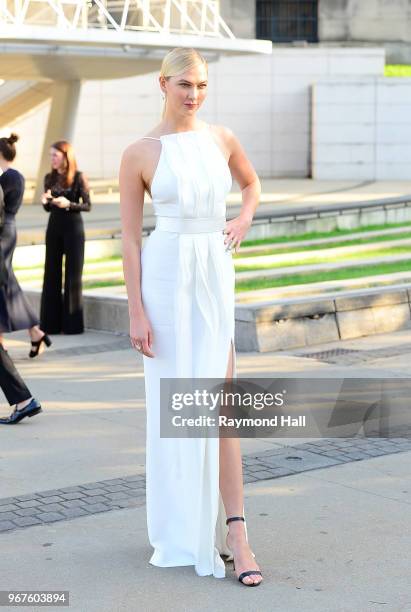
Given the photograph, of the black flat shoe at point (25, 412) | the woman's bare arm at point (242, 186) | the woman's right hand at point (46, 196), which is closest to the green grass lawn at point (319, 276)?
the woman's right hand at point (46, 196)

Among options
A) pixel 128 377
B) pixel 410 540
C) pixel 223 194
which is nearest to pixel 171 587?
pixel 410 540

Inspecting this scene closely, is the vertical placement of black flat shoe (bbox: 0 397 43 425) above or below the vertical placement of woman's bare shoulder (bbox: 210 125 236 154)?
below

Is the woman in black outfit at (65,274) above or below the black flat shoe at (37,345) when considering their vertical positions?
above

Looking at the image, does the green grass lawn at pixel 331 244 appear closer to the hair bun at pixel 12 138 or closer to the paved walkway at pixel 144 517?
the hair bun at pixel 12 138

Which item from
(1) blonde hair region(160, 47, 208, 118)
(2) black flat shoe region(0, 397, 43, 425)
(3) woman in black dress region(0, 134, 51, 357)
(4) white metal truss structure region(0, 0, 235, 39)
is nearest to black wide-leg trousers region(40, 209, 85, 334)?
(3) woman in black dress region(0, 134, 51, 357)

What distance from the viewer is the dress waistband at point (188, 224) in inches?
192

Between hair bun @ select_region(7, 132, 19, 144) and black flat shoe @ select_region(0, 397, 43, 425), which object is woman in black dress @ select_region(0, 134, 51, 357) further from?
black flat shoe @ select_region(0, 397, 43, 425)

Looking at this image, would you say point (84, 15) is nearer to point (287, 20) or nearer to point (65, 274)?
point (65, 274)

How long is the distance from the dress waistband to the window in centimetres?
3483

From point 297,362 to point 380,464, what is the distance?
3081 millimetres

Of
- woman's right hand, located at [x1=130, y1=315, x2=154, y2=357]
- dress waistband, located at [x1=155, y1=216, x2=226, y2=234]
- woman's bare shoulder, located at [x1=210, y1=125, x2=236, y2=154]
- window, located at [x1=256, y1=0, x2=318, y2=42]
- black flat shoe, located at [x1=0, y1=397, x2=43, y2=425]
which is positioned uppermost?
window, located at [x1=256, y1=0, x2=318, y2=42]

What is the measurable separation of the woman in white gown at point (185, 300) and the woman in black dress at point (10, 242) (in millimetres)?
3589

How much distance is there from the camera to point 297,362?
31.9 ft

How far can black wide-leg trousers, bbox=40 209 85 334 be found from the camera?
11477 millimetres
